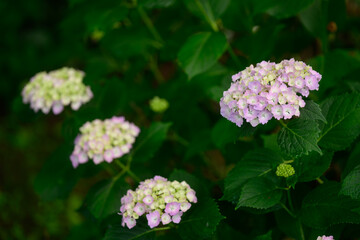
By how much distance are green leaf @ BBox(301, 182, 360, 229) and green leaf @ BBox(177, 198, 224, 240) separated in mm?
283

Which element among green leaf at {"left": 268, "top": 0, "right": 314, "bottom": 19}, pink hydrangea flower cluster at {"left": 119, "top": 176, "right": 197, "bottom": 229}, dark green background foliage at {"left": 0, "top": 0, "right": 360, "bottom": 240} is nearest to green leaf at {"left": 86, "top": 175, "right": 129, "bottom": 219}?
dark green background foliage at {"left": 0, "top": 0, "right": 360, "bottom": 240}

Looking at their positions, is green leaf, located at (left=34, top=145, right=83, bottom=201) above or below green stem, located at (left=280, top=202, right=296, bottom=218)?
above

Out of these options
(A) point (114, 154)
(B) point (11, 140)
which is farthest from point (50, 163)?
(B) point (11, 140)

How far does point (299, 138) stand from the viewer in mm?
1228

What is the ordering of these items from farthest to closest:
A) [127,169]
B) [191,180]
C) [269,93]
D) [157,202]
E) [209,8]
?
[209,8]
[127,169]
[191,180]
[157,202]
[269,93]

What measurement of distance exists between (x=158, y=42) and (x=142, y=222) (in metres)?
1.11

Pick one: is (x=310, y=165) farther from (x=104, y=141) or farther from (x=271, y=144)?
(x=104, y=141)

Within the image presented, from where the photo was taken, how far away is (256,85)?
1.19 metres

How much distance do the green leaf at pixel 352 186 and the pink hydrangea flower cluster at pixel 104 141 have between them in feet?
2.40

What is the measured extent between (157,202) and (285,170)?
37 centimetres

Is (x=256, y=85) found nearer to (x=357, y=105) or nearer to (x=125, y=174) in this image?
(x=357, y=105)

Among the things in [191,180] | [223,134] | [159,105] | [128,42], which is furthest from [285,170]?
[128,42]

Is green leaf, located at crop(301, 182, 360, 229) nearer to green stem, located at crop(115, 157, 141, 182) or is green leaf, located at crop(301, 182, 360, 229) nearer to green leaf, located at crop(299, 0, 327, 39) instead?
green stem, located at crop(115, 157, 141, 182)

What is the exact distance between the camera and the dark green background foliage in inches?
53.2
